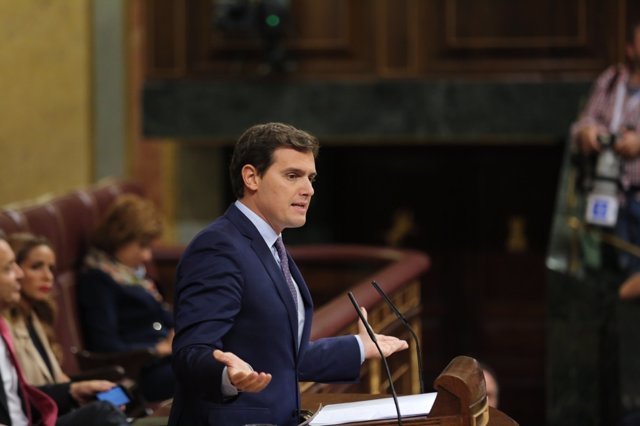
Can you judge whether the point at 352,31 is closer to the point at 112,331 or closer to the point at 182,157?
the point at 182,157

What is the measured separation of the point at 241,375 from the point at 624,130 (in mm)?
3696

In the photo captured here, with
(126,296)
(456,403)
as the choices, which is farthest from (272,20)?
(456,403)

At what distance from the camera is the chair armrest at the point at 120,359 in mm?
5098

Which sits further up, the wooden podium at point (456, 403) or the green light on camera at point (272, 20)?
the green light on camera at point (272, 20)

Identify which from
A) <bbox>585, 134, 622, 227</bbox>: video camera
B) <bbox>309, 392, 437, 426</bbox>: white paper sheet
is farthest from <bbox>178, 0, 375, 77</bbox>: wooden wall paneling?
<bbox>309, 392, 437, 426</bbox>: white paper sheet

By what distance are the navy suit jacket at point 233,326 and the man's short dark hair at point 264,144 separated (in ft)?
0.34

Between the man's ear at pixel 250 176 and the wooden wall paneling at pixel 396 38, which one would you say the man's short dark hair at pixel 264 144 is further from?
the wooden wall paneling at pixel 396 38

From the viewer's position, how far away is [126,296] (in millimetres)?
5434

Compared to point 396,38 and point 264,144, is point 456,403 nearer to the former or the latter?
point 264,144

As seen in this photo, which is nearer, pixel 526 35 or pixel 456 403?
pixel 456 403

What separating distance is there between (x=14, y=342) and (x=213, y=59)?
3688 mm

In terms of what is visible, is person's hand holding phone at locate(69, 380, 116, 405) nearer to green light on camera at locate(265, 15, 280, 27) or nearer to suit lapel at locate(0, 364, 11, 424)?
suit lapel at locate(0, 364, 11, 424)

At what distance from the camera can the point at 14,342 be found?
4199mm

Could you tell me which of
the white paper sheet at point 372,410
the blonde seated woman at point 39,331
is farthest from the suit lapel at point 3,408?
the white paper sheet at point 372,410
